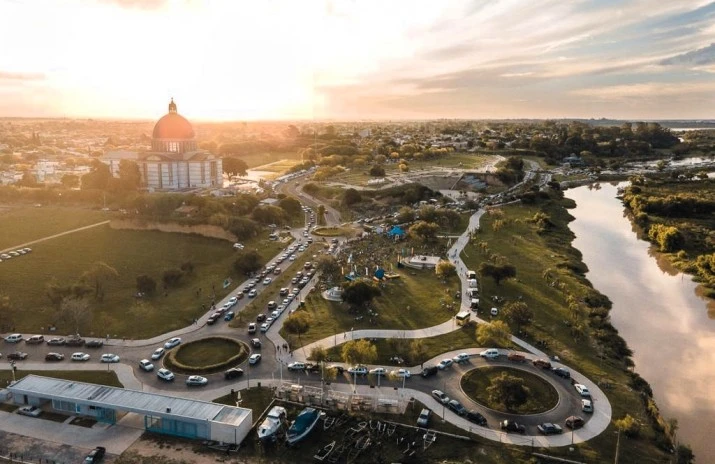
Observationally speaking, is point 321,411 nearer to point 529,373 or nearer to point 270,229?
point 529,373

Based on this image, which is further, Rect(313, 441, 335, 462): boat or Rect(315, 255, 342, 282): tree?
Rect(315, 255, 342, 282): tree

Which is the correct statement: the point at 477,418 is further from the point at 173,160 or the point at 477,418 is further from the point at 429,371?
the point at 173,160

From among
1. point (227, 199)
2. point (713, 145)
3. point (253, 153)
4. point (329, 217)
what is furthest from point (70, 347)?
point (713, 145)

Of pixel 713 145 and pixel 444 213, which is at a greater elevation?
pixel 713 145

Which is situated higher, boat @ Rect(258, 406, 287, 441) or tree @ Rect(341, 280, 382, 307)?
tree @ Rect(341, 280, 382, 307)

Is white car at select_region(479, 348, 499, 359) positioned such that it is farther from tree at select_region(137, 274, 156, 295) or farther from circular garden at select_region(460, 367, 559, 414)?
tree at select_region(137, 274, 156, 295)

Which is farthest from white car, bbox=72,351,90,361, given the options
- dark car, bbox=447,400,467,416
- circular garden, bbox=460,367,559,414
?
circular garden, bbox=460,367,559,414

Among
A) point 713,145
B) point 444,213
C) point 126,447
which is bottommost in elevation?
point 126,447
